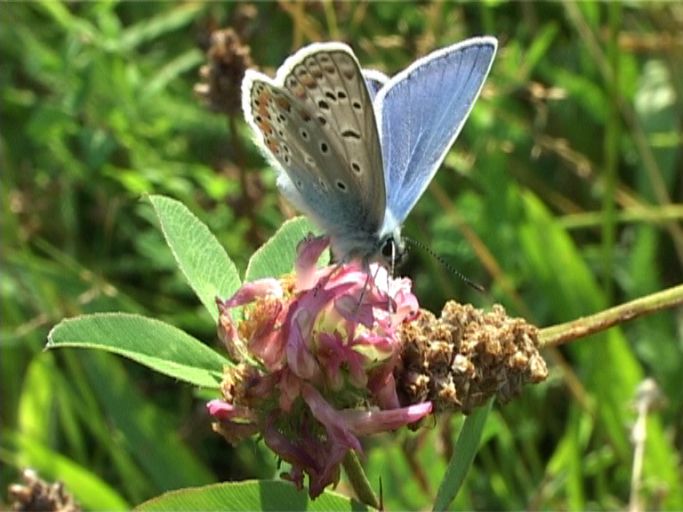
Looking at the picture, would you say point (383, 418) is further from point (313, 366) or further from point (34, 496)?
point (34, 496)

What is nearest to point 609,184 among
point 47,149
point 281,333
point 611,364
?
point 611,364

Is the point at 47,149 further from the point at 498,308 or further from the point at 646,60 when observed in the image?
the point at 498,308

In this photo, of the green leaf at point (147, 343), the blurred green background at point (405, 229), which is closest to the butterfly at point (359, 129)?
the green leaf at point (147, 343)

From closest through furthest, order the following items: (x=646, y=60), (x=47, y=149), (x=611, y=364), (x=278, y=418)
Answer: (x=278, y=418) < (x=611, y=364) < (x=47, y=149) < (x=646, y=60)

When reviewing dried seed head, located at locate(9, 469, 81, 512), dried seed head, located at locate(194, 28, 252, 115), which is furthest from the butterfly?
dried seed head, located at locate(194, 28, 252, 115)

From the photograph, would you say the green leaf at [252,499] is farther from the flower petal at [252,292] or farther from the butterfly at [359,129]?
the butterfly at [359,129]
